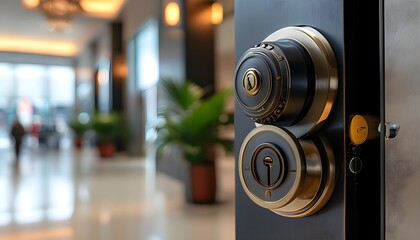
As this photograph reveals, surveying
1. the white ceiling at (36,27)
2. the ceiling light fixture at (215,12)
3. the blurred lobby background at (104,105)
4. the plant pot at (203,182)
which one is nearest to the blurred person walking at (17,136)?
the blurred lobby background at (104,105)

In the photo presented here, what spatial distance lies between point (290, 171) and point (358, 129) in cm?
10

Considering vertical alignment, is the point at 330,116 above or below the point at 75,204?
above

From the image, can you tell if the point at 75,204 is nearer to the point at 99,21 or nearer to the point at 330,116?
the point at 330,116

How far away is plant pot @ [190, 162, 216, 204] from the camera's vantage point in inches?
144

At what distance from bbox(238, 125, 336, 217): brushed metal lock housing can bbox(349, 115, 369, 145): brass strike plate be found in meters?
0.03

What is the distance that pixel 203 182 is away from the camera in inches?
144

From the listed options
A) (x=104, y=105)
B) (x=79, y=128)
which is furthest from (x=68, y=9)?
(x=79, y=128)

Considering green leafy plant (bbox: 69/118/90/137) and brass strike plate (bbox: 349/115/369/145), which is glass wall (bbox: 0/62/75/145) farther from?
brass strike plate (bbox: 349/115/369/145)

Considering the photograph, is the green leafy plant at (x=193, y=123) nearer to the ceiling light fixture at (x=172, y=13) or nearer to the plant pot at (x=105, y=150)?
the ceiling light fixture at (x=172, y=13)

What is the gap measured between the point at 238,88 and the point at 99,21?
11558 millimetres

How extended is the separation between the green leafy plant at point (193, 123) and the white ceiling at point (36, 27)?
25.8 ft

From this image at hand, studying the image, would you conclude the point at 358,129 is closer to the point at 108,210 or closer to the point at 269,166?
the point at 269,166

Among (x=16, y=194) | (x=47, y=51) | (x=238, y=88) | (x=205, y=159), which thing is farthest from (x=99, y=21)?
→ (x=238, y=88)

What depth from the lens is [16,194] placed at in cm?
434
